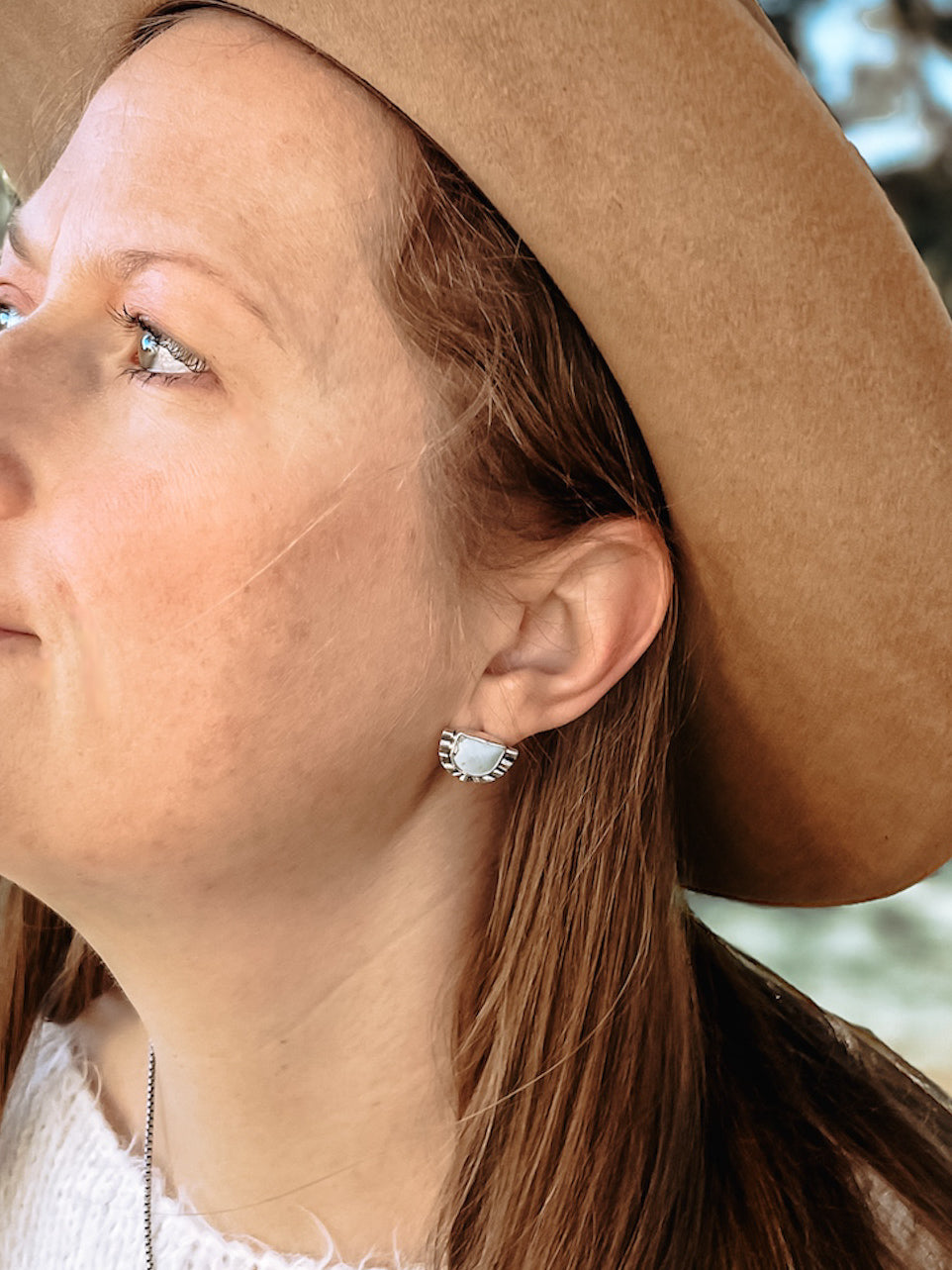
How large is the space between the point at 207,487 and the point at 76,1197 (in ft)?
2.36

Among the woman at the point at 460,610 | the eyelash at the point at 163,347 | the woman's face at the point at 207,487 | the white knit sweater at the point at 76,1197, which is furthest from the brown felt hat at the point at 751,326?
the white knit sweater at the point at 76,1197

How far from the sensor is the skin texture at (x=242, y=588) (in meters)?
0.95

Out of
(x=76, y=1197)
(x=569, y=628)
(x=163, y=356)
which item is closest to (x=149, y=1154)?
(x=76, y=1197)

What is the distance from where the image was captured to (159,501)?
0.95m

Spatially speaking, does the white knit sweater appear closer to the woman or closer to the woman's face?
the woman

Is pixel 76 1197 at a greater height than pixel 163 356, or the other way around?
pixel 163 356

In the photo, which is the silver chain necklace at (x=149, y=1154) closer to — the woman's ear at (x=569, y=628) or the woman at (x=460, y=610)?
the woman at (x=460, y=610)

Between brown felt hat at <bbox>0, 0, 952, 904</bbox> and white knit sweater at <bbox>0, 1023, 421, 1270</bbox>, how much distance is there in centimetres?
59

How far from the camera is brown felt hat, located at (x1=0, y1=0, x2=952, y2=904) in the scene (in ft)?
2.77

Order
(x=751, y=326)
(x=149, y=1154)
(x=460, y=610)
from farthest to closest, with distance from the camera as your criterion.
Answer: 1. (x=149, y=1154)
2. (x=460, y=610)
3. (x=751, y=326)

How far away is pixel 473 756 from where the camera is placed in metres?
1.08

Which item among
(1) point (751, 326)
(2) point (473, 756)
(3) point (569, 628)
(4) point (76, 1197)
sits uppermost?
(1) point (751, 326)

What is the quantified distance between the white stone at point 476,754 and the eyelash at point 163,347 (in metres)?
0.34

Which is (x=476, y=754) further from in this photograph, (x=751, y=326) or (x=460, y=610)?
(x=751, y=326)
